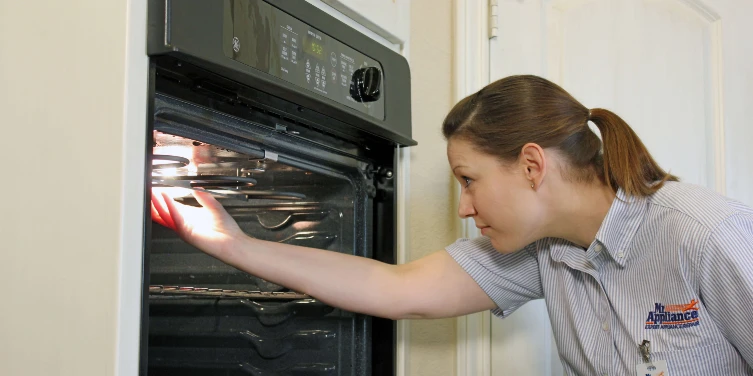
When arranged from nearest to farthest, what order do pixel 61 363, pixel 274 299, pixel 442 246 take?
pixel 61 363, pixel 274 299, pixel 442 246

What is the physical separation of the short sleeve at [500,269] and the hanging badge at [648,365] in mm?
242

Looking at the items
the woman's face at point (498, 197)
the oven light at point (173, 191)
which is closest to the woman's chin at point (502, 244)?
the woman's face at point (498, 197)

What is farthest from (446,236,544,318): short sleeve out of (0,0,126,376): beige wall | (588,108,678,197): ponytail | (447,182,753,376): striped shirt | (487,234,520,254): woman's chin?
(0,0,126,376): beige wall

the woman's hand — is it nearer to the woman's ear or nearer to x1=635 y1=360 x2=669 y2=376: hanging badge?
the woman's ear

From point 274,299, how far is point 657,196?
60 centimetres

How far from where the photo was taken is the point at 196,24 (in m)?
0.76

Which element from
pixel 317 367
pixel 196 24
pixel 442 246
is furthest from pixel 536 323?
pixel 196 24

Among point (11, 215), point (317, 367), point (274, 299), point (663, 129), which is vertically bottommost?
point (317, 367)

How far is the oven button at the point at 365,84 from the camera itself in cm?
107

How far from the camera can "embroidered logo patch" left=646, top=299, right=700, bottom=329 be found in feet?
3.55

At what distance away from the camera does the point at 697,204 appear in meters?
1.08

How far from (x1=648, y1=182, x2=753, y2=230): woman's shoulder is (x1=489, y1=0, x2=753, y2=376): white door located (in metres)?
0.42

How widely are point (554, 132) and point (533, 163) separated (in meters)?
0.06

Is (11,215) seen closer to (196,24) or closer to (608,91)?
(196,24)
